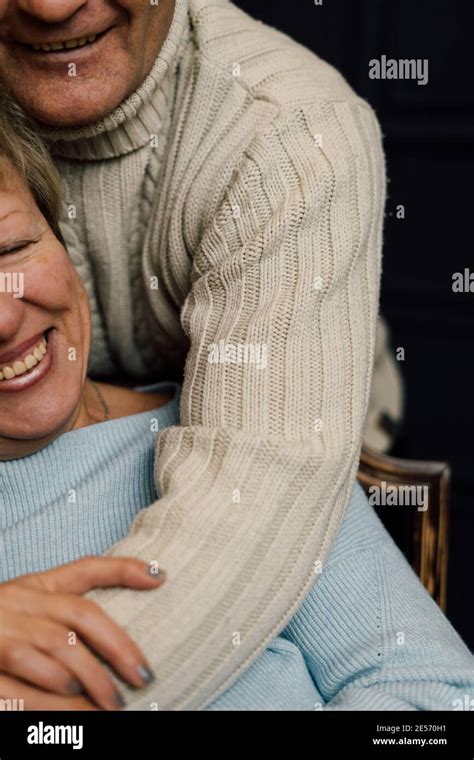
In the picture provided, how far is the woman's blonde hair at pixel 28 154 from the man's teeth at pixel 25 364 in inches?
8.3

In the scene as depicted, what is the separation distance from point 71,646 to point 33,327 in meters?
0.47

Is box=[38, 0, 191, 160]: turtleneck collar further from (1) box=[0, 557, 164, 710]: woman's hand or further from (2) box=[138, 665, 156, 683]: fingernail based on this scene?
(2) box=[138, 665, 156, 683]: fingernail

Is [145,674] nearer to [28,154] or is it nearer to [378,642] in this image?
[378,642]

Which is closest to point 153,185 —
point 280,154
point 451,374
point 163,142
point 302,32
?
point 163,142

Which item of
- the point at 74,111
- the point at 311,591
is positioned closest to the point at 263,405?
the point at 311,591

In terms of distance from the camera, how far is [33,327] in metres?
1.43

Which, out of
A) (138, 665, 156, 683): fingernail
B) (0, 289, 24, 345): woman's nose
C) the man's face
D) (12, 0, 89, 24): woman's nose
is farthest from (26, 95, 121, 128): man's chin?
(138, 665, 156, 683): fingernail

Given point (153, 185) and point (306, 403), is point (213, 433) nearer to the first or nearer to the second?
point (306, 403)

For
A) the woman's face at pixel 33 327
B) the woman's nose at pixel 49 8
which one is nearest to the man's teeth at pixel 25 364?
the woman's face at pixel 33 327

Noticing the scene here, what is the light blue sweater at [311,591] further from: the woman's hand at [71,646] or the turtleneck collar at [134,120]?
the turtleneck collar at [134,120]

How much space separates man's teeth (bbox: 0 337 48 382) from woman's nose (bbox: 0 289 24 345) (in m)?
0.04

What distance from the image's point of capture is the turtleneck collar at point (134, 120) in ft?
4.91

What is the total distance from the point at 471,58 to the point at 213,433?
1.94 m

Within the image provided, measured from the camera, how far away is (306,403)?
1.31 metres
